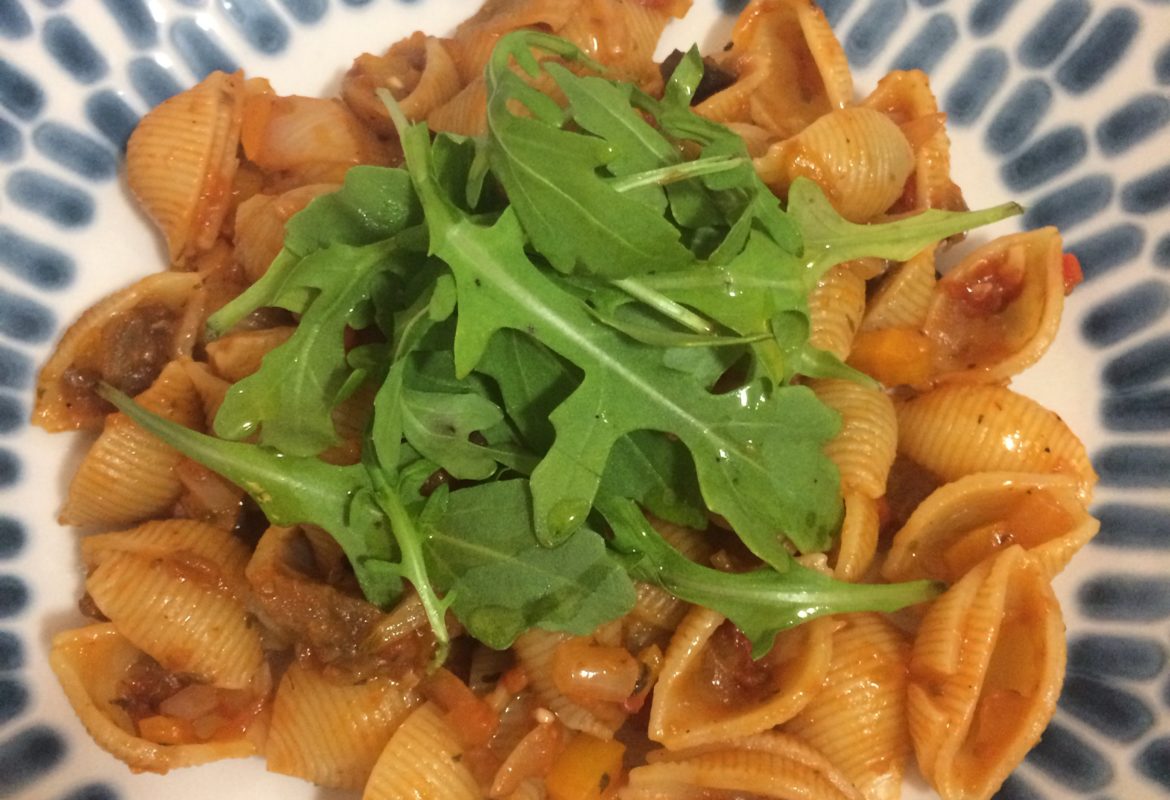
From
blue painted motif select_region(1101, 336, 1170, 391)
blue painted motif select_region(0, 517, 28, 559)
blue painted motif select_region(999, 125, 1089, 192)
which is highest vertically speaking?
blue painted motif select_region(999, 125, 1089, 192)

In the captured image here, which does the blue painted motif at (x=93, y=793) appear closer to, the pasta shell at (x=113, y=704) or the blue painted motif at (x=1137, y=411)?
the pasta shell at (x=113, y=704)

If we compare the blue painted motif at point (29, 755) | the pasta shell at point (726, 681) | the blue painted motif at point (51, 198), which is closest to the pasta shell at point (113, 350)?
the blue painted motif at point (51, 198)

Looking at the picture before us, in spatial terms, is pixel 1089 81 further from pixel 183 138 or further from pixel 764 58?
pixel 183 138

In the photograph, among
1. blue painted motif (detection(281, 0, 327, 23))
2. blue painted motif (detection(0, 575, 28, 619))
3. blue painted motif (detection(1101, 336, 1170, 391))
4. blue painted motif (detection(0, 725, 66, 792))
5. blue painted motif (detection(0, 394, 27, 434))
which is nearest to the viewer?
blue painted motif (detection(0, 725, 66, 792))

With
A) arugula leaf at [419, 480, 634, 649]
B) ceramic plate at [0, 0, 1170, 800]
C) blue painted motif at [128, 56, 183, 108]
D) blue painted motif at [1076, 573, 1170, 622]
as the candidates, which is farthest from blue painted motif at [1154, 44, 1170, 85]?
blue painted motif at [128, 56, 183, 108]

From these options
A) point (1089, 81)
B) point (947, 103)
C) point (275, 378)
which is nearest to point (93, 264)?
point (275, 378)

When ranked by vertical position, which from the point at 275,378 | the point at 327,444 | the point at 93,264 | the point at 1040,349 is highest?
the point at 93,264

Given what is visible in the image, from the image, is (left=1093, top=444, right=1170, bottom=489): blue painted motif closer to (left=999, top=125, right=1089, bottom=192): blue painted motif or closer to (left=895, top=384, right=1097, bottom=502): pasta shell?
(left=895, top=384, right=1097, bottom=502): pasta shell
